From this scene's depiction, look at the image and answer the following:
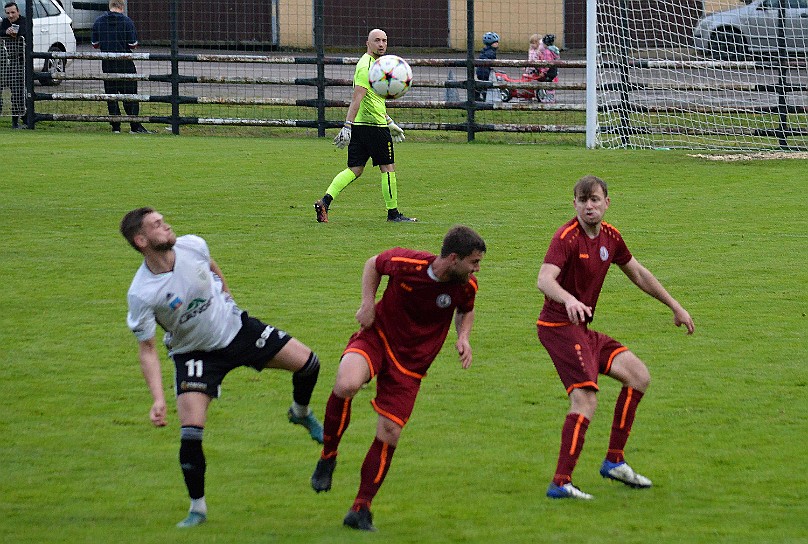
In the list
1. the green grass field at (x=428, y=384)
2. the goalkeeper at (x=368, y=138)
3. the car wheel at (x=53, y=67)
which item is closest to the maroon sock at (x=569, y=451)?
the green grass field at (x=428, y=384)

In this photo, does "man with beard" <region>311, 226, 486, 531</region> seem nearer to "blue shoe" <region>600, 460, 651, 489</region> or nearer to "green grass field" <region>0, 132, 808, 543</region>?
"green grass field" <region>0, 132, 808, 543</region>

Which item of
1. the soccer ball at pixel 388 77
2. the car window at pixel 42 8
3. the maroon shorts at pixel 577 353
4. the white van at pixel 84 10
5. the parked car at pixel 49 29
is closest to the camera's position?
the maroon shorts at pixel 577 353

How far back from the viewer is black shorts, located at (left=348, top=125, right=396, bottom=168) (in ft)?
44.2

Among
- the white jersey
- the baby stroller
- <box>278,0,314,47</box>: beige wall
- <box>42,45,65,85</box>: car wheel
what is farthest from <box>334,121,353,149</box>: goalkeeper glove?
<box>278,0,314,47</box>: beige wall

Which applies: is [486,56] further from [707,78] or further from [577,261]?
[577,261]

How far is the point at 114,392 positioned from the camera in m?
7.45

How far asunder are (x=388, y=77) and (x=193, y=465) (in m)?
8.65

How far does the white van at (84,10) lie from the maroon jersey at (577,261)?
28531mm

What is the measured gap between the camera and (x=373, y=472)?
17.8 ft

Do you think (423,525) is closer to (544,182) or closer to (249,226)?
(249,226)

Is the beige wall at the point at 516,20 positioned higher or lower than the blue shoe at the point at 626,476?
higher

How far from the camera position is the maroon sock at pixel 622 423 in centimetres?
600

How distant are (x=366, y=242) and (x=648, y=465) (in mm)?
6238

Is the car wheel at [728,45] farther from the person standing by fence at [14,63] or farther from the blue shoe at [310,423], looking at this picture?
the blue shoe at [310,423]
